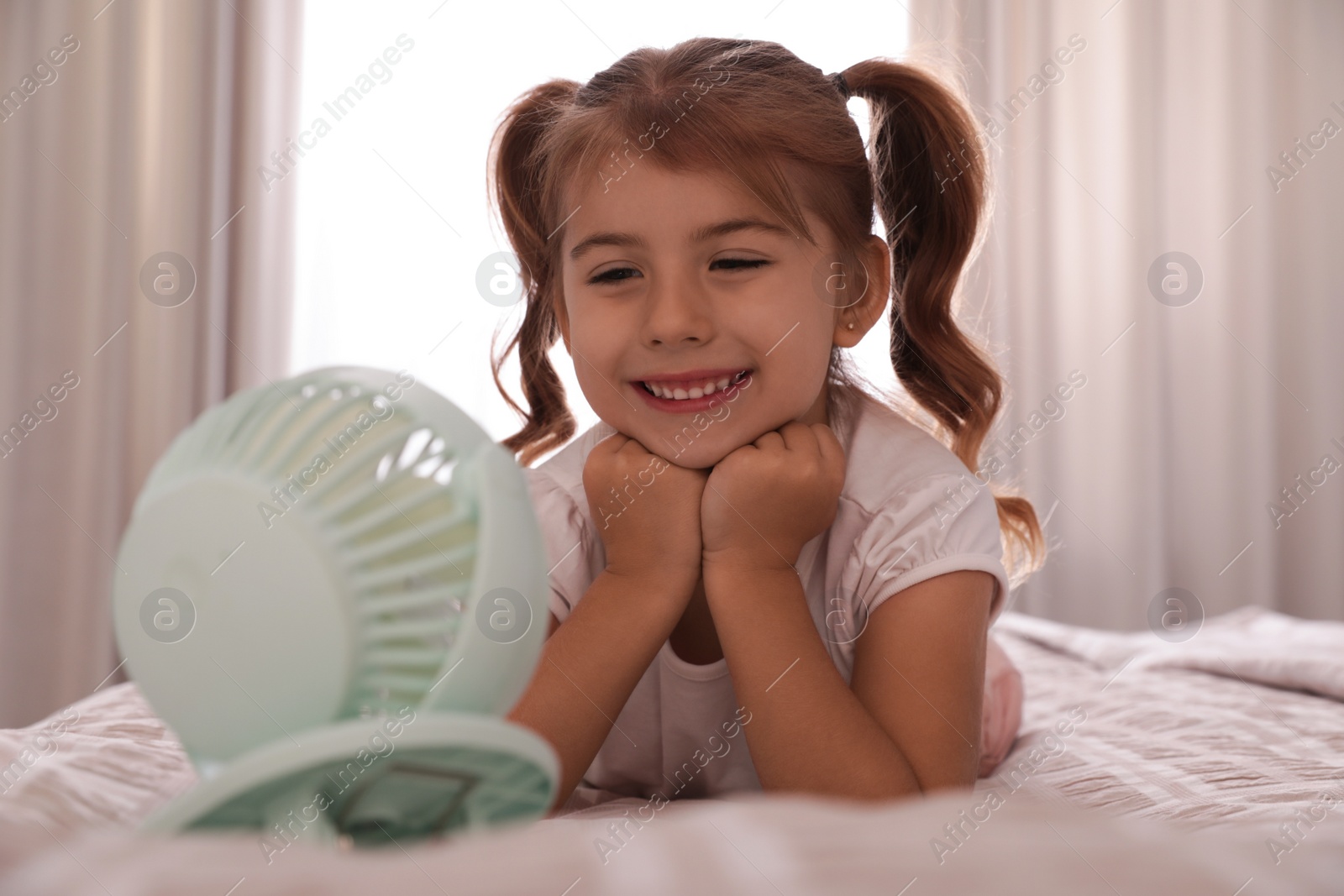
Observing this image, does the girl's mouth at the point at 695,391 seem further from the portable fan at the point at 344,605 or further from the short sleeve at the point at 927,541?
the portable fan at the point at 344,605

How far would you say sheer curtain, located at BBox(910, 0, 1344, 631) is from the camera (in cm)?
276

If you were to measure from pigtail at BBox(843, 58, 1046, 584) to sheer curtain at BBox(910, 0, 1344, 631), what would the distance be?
1.66 m

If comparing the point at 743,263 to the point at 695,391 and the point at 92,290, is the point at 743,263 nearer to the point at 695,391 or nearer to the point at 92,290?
the point at 695,391

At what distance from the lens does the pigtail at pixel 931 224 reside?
3.67 feet

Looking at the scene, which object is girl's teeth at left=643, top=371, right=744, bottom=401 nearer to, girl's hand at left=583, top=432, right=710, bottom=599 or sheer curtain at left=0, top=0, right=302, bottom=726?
girl's hand at left=583, top=432, right=710, bottom=599

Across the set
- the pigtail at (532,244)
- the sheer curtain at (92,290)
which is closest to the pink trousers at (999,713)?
the pigtail at (532,244)

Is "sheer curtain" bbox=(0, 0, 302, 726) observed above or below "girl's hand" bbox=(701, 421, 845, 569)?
above

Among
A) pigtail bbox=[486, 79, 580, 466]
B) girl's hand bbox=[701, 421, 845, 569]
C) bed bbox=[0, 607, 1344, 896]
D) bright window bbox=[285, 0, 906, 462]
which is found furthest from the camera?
bright window bbox=[285, 0, 906, 462]

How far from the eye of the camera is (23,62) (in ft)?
7.95

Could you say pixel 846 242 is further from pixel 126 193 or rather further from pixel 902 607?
pixel 126 193

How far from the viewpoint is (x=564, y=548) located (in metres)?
0.97

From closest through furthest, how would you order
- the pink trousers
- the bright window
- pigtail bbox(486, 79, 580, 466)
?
the pink trousers
pigtail bbox(486, 79, 580, 466)
the bright window

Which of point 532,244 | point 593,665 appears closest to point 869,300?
point 532,244

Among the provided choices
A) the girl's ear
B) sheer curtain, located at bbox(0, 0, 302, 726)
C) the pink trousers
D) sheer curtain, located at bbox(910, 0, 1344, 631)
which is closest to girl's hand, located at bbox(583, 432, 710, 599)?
the girl's ear
